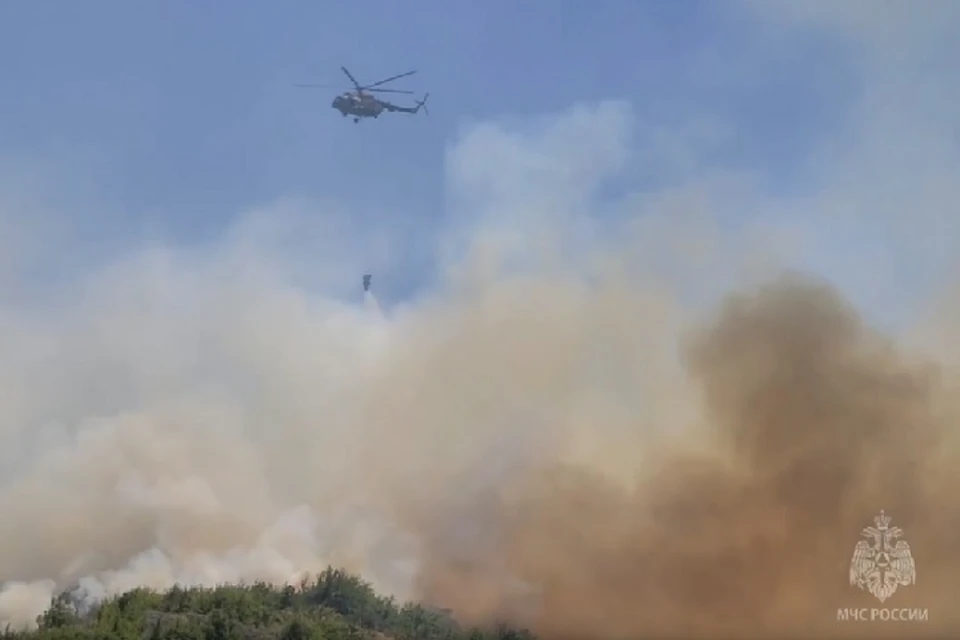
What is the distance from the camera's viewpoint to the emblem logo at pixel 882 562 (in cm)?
7844

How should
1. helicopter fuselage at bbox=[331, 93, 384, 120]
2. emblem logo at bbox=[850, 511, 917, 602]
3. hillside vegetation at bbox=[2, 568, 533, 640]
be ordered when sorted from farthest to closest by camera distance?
helicopter fuselage at bbox=[331, 93, 384, 120] < emblem logo at bbox=[850, 511, 917, 602] < hillside vegetation at bbox=[2, 568, 533, 640]

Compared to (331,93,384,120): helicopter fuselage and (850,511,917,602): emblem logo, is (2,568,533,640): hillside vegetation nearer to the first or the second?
(850,511,917,602): emblem logo

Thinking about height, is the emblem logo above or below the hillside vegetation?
above

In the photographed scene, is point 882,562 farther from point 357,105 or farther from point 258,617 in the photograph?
point 357,105

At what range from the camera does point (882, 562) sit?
79.8 m

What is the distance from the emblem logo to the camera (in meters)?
78.4

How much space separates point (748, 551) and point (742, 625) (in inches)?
258

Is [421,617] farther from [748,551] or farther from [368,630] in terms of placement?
[748,551]

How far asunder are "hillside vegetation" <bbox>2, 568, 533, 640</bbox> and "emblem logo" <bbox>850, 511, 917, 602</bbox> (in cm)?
2622

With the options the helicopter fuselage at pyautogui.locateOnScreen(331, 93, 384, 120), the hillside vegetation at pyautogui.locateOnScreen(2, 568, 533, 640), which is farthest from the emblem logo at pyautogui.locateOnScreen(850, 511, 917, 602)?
the helicopter fuselage at pyautogui.locateOnScreen(331, 93, 384, 120)

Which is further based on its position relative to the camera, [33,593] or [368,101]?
[368,101]

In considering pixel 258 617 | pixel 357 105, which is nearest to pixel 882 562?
pixel 258 617

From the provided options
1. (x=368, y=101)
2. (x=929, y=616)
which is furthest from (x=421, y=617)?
(x=368, y=101)

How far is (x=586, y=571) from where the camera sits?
82188 millimetres
